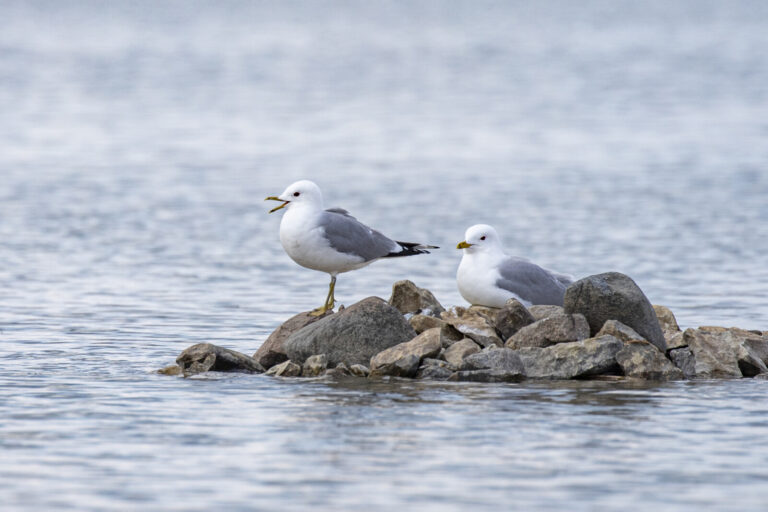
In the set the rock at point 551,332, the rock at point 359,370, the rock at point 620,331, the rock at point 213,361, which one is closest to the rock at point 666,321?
the rock at point 620,331

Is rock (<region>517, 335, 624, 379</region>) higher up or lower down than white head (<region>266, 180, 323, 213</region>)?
lower down

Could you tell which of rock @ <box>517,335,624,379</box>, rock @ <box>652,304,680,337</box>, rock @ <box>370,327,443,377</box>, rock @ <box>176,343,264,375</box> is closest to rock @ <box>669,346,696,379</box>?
rock @ <box>517,335,624,379</box>

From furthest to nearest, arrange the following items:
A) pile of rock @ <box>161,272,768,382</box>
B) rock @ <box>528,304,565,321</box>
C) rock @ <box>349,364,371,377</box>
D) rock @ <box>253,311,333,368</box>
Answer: rock @ <box>528,304,565,321</box> → rock @ <box>253,311,333,368</box> → rock @ <box>349,364,371,377</box> → pile of rock @ <box>161,272,768,382</box>

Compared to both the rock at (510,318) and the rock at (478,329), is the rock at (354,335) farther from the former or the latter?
the rock at (510,318)

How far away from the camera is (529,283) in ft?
44.8

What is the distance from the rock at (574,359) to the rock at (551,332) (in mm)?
218

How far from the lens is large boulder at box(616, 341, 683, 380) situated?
11.7 m

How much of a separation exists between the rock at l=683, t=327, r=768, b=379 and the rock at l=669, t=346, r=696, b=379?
0.03 metres

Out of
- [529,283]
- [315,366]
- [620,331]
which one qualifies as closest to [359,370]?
[315,366]

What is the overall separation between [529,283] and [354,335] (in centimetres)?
222

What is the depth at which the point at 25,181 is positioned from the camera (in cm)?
3222

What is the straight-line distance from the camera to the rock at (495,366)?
11.6 metres

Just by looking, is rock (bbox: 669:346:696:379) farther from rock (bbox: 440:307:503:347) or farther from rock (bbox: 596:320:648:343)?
rock (bbox: 440:307:503:347)

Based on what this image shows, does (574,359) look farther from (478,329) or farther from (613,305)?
(478,329)
